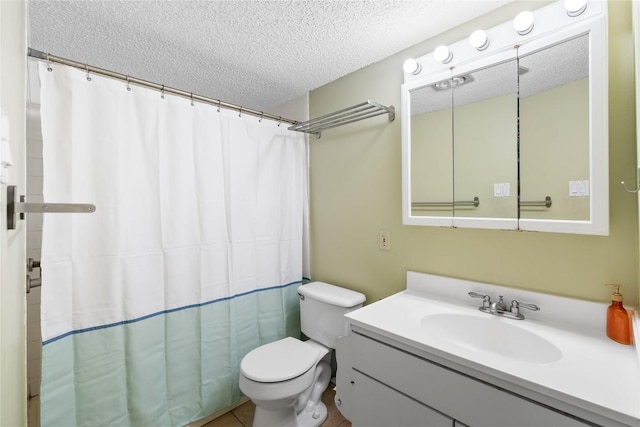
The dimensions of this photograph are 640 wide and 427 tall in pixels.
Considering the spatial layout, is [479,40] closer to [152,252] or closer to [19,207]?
[19,207]

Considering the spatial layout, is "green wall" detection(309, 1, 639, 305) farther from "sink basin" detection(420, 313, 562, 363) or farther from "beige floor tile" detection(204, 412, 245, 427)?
"beige floor tile" detection(204, 412, 245, 427)

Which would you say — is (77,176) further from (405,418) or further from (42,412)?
(405,418)

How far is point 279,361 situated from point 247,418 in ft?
1.85

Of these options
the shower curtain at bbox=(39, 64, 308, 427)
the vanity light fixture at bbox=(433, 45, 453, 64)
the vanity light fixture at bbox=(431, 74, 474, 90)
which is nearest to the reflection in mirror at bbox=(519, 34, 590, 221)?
the vanity light fixture at bbox=(431, 74, 474, 90)

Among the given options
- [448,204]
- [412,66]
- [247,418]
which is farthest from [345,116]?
[247,418]

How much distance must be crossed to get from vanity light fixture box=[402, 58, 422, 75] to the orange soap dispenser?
4.21 ft

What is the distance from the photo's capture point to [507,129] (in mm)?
1293

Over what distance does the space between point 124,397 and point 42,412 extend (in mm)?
309

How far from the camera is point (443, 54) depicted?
1.44 metres

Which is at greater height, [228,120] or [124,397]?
[228,120]

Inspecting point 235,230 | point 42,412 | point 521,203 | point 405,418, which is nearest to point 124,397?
point 42,412

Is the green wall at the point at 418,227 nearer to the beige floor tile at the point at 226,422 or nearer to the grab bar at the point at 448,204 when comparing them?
the grab bar at the point at 448,204

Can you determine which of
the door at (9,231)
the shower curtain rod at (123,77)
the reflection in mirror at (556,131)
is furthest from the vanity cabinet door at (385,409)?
the shower curtain rod at (123,77)

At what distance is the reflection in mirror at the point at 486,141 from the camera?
128 centimetres
